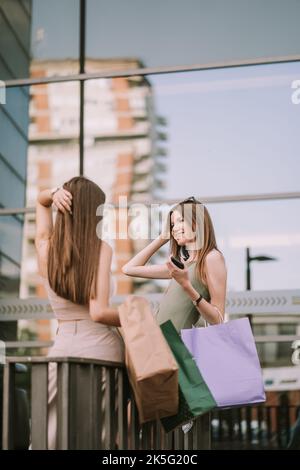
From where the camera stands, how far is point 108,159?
820 cm

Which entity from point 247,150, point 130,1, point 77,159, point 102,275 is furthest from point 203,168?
point 102,275

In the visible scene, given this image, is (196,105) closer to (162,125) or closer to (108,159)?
(162,125)

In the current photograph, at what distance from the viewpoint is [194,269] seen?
4625 millimetres

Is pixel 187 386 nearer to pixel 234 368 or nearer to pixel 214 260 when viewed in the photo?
pixel 234 368

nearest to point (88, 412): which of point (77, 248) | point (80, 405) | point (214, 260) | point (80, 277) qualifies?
point (80, 405)

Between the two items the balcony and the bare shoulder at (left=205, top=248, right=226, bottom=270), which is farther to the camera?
the bare shoulder at (left=205, top=248, right=226, bottom=270)

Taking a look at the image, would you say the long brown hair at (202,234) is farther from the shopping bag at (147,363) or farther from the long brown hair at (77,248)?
the shopping bag at (147,363)

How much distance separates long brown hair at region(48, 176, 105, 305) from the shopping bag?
1.27ft

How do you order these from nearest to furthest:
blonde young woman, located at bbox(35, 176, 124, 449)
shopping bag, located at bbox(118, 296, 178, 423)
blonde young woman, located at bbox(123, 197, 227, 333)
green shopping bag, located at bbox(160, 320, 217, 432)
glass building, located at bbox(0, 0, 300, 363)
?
shopping bag, located at bbox(118, 296, 178, 423) → green shopping bag, located at bbox(160, 320, 217, 432) → blonde young woman, located at bbox(35, 176, 124, 449) → blonde young woman, located at bbox(123, 197, 227, 333) → glass building, located at bbox(0, 0, 300, 363)

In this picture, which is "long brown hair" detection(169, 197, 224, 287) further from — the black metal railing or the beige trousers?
the black metal railing

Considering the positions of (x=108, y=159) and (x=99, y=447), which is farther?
(x=108, y=159)

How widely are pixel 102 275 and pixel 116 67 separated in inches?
182

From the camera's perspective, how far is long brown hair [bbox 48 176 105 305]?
407cm

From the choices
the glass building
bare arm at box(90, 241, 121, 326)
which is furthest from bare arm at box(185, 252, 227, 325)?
the glass building
